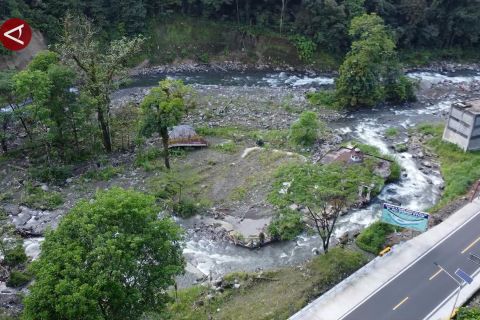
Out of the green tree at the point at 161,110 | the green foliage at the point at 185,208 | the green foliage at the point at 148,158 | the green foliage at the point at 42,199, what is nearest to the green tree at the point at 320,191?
the green foliage at the point at 185,208

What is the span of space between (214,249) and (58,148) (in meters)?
17.8

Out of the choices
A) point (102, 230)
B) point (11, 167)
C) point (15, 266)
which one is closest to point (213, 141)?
point (11, 167)

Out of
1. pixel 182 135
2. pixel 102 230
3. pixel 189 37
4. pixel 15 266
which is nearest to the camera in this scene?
pixel 102 230

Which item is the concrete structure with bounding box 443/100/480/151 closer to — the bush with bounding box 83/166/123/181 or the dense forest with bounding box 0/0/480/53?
the dense forest with bounding box 0/0/480/53

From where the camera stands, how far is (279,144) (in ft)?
134

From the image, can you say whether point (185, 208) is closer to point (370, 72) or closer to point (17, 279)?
point (17, 279)

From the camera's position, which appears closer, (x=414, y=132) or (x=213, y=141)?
(x=213, y=141)

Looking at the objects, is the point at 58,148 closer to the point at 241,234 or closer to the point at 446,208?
the point at 241,234

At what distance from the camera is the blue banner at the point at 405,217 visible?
Result: 90.6 feet

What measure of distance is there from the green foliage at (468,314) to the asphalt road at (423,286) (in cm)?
148

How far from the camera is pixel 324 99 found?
50438 millimetres

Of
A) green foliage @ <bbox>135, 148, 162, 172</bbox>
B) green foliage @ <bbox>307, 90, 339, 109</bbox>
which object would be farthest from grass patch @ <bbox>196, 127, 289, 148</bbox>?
green foliage @ <bbox>307, 90, 339, 109</bbox>

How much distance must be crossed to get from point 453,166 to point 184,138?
21933 millimetres

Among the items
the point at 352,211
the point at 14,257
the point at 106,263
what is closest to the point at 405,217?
the point at 352,211
